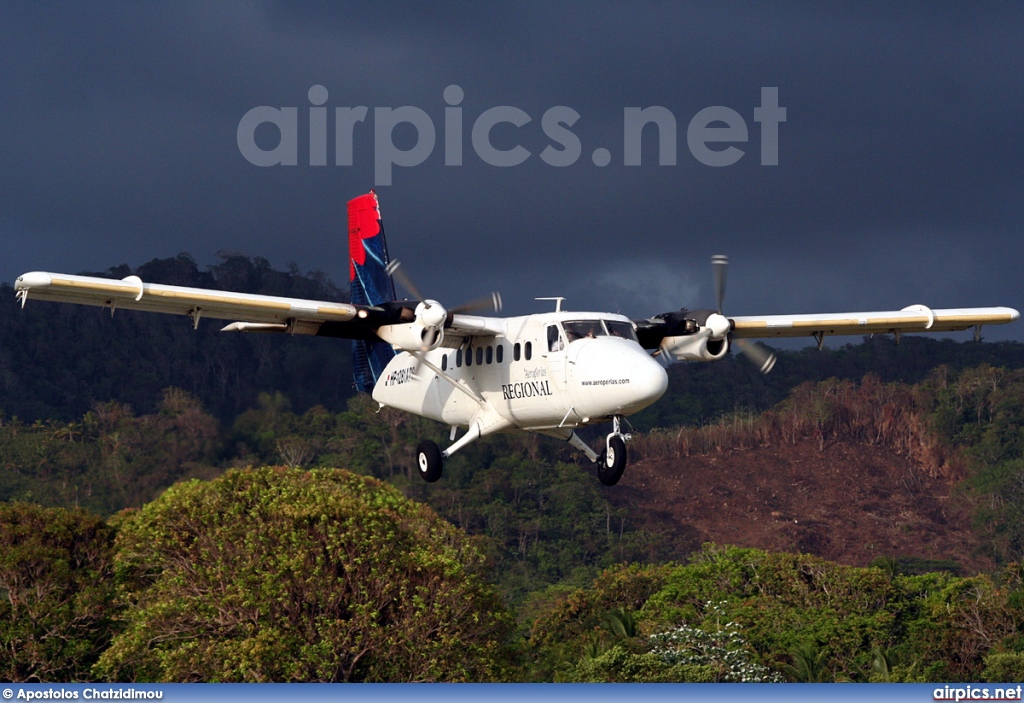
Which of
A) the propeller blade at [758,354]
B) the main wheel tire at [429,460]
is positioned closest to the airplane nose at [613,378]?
the propeller blade at [758,354]

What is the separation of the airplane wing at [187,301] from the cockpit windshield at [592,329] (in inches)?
168

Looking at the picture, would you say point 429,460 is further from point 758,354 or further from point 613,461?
point 758,354

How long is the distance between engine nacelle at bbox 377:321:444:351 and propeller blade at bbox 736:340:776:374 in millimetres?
6140

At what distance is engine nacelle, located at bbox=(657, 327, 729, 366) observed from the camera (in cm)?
3045

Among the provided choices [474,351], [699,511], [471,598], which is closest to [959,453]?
[699,511]

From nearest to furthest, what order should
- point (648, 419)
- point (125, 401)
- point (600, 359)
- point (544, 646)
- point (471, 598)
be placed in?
point (600, 359) < point (471, 598) < point (544, 646) < point (125, 401) < point (648, 419)

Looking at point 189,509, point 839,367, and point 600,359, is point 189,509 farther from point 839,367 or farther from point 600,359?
point 839,367

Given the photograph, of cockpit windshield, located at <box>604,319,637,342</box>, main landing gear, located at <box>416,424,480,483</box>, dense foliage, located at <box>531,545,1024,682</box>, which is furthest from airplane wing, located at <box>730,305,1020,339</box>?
dense foliage, located at <box>531,545,1024,682</box>

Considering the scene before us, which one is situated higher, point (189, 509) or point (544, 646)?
point (189, 509)

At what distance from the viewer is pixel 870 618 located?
6638 centimetres

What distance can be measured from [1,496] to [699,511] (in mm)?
64742

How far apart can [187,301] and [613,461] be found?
8.25m

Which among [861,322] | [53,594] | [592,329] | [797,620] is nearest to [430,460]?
[592,329]

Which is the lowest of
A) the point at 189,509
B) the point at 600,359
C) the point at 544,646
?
the point at 544,646
